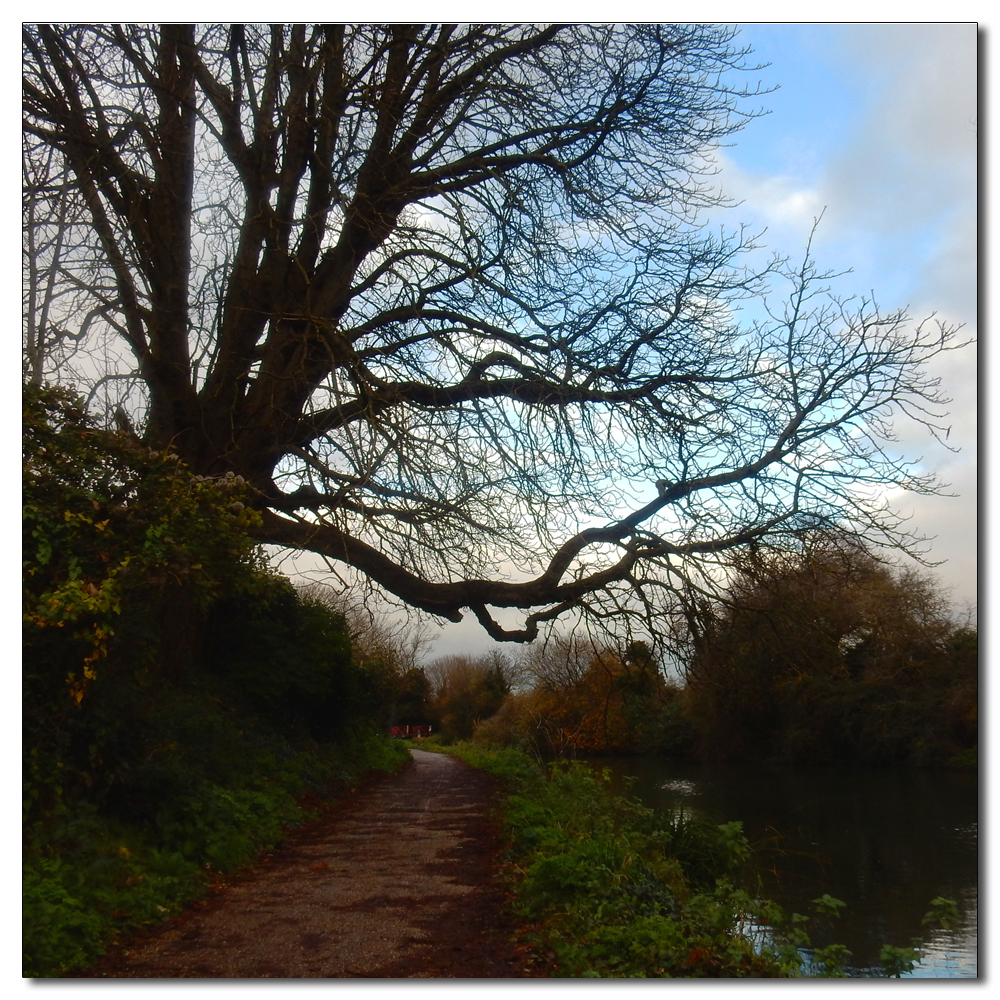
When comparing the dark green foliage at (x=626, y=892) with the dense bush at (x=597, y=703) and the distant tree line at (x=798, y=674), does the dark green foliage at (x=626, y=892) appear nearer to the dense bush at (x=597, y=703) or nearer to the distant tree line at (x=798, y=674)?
the dense bush at (x=597, y=703)

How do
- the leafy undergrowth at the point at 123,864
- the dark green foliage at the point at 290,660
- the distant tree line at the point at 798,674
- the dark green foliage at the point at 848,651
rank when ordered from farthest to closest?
the dark green foliage at the point at 290,660, the distant tree line at the point at 798,674, the dark green foliage at the point at 848,651, the leafy undergrowth at the point at 123,864

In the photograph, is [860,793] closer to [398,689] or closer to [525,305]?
[525,305]

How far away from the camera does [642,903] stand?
5305 mm

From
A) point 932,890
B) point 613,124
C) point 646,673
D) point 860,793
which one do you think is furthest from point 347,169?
point 860,793

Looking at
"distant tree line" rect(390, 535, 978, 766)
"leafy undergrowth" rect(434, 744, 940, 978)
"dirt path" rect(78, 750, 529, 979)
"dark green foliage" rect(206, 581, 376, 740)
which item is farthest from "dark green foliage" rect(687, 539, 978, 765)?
"dark green foliage" rect(206, 581, 376, 740)

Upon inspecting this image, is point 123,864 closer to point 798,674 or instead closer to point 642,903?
point 642,903

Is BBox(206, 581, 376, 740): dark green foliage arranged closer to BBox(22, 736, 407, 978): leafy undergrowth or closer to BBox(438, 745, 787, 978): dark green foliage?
BBox(22, 736, 407, 978): leafy undergrowth

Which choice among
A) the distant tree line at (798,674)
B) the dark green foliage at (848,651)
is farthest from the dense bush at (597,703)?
the dark green foliage at (848,651)

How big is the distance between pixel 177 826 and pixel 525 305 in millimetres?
5248

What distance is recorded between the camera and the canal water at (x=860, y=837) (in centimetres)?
641

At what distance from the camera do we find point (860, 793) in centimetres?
1103

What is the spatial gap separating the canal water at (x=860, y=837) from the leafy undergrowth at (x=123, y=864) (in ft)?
15.1

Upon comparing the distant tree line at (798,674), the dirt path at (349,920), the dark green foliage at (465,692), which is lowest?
the dark green foliage at (465,692)

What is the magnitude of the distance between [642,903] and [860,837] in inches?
243
